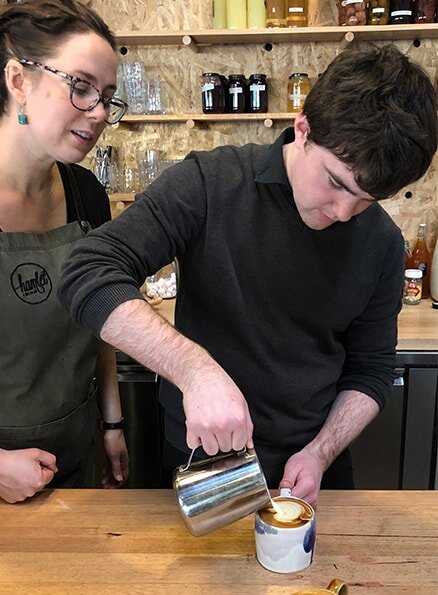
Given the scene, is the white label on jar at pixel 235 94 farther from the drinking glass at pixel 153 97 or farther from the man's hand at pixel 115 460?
the man's hand at pixel 115 460

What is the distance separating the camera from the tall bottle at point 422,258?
8.21 ft

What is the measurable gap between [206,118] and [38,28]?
130 cm

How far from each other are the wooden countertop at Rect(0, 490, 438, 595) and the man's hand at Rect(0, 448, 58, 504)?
0.02 metres

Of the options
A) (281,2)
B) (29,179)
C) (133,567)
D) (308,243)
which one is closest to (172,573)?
(133,567)

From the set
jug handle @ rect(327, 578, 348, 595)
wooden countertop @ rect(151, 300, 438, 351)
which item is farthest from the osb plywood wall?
jug handle @ rect(327, 578, 348, 595)

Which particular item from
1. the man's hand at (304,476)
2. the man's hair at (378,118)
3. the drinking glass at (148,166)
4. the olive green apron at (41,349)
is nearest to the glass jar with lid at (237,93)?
the drinking glass at (148,166)

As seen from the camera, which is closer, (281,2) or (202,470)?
(202,470)

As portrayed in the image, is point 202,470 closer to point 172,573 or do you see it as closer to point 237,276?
point 172,573

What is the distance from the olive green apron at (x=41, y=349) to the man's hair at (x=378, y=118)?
0.59m

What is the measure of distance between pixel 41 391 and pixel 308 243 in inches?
23.9

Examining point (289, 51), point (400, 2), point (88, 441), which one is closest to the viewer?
point (88, 441)

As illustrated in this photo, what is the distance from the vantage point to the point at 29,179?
3.87 ft

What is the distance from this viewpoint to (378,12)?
86.7 inches

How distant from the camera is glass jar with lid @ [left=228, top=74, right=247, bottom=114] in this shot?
2336 mm
